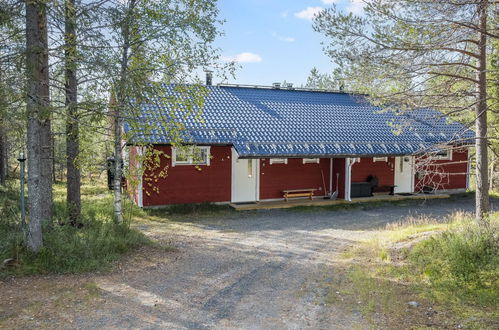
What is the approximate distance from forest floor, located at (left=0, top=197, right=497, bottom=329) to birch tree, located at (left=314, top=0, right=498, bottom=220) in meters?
3.46

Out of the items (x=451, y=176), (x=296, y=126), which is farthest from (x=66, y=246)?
(x=451, y=176)

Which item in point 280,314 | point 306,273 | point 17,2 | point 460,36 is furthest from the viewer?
point 460,36

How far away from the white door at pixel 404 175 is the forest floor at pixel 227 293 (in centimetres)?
982

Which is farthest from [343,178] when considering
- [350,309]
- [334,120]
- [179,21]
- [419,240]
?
[350,309]

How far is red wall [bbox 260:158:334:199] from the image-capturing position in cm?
1698

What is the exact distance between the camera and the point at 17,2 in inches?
271

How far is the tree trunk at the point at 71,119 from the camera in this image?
24.2 feet

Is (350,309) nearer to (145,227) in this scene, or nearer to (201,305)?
(201,305)

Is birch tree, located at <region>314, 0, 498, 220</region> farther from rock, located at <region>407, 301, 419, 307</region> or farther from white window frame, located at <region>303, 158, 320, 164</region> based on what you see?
white window frame, located at <region>303, 158, 320, 164</region>

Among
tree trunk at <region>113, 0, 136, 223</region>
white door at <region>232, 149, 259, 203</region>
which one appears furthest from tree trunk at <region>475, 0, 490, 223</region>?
white door at <region>232, 149, 259, 203</region>

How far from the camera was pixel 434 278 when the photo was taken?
23.6ft

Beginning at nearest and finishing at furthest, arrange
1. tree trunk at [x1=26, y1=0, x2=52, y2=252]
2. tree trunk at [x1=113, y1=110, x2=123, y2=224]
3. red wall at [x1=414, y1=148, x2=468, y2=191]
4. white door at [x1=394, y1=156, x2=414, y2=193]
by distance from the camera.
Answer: tree trunk at [x1=26, y1=0, x2=52, y2=252], tree trunk at [x1=113, y1=110, x2=123, y2=224], white door at [x1=394, y1=156, x2=414, y2=193], red wall at [x1=414, y1=148, x2=468, y2=191]

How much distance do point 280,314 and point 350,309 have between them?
109 centimetres

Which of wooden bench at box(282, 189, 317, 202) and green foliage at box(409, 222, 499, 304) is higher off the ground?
wooden bench at box(282, 189, 317, 202)
